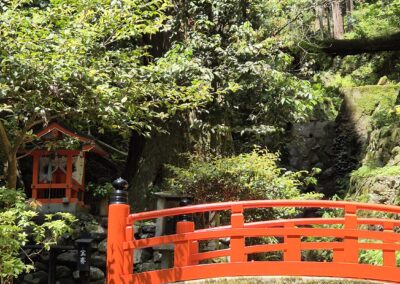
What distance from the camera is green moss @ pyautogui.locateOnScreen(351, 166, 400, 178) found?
10766mm

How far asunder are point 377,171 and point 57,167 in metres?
7.10

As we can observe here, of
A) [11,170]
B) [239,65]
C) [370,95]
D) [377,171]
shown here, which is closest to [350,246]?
[11,170]

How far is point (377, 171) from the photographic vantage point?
11406 millimetres

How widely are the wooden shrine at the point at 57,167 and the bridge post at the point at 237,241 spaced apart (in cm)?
478

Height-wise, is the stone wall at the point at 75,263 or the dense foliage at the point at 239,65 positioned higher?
the dense foliage at the point at 239,65

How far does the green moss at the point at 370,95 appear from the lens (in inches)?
611

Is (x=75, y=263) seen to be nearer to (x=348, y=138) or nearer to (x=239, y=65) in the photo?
(x=239, y=65)

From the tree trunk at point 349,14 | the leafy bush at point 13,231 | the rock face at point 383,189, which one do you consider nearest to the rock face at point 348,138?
the rock face at point 383,189

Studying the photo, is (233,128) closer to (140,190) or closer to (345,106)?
(140,190)

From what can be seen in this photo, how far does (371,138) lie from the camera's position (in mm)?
13656

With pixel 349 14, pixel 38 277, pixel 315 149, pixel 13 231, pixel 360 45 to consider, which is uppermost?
pixel 349 14

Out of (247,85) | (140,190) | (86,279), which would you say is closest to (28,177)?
(140,190)

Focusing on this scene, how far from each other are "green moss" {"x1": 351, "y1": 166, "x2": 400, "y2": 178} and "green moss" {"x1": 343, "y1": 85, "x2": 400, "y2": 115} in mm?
3638

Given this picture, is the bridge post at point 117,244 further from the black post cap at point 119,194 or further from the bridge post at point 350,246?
the bridge post at point 350,246
